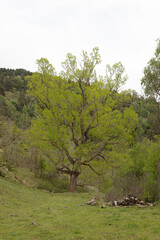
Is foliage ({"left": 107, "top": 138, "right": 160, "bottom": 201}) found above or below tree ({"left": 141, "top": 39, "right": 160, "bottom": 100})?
below

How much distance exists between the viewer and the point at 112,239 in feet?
17.4

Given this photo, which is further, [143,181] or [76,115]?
[76,115]

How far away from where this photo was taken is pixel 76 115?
18.6m

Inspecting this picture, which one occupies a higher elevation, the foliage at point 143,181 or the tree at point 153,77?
the tree at point 153,77

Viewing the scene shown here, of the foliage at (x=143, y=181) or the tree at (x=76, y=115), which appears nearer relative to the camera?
the foliage at (x=143, y=181)

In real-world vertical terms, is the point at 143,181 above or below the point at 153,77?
below

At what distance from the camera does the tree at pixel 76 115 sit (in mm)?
18094

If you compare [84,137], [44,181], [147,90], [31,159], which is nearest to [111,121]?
[84,137]

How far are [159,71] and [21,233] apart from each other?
1123 centimetres

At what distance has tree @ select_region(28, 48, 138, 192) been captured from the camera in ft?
59.4

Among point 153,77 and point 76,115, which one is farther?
point 76,115

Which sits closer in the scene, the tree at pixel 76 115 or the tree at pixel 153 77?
the tree at pixel 153 77

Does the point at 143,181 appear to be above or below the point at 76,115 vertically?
below

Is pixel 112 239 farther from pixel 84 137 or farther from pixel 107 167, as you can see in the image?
pixel 84 137
